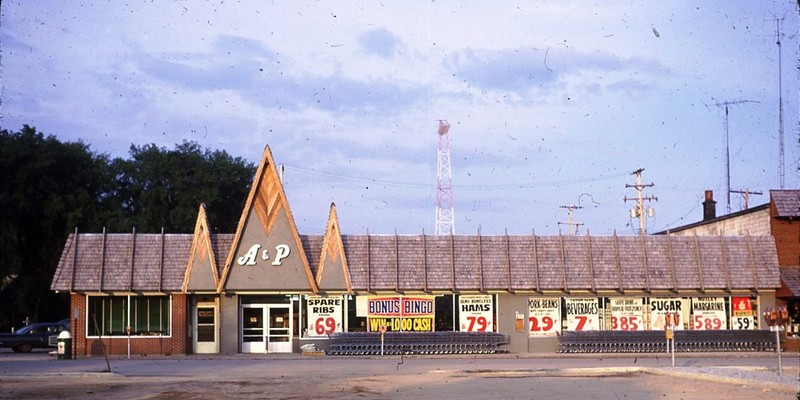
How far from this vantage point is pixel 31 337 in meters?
51.3

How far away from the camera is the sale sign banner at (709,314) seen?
4472 centimetres

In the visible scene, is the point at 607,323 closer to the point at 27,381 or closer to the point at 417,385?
the point at 417,385

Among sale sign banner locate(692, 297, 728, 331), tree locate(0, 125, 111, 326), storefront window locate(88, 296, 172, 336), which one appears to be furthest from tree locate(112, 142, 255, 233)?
sale sign banner locate(692, 297, 728, 331)

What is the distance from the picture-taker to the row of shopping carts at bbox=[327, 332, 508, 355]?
141ft

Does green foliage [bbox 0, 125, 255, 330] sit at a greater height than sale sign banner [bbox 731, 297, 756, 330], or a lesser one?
greater

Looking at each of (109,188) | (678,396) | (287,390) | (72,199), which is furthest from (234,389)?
(109,188)

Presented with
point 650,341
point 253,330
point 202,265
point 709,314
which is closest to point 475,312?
point 650,341

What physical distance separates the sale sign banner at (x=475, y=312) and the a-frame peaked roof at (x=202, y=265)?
432 inches

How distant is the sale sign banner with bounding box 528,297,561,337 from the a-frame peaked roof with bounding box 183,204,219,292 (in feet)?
46.2

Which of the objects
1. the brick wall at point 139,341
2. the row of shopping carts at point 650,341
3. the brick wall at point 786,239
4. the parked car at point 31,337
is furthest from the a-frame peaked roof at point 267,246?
the brick wall at point 786,239

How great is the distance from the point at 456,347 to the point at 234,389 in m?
18.3

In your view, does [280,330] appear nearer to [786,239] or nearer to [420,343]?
[420,343]

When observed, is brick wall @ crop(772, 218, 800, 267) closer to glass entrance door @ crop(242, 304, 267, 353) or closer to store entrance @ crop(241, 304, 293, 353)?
store entrance @ crop(241, 304, 293, 353)

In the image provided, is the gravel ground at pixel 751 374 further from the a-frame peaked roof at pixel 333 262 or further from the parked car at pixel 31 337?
the parked car at pixel 31 337
